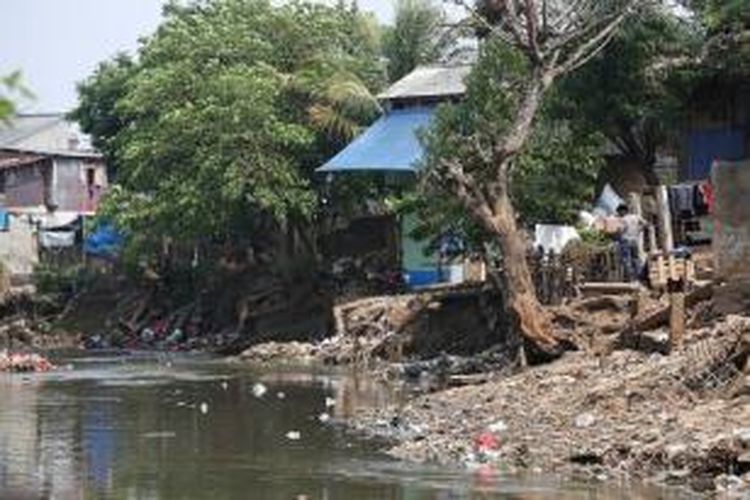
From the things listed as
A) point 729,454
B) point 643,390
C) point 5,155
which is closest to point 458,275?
point 643,390

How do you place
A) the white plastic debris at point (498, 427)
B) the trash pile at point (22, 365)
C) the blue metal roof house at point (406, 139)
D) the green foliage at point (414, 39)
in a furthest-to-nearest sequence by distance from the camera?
the green foliage at point (414, 39)
the blue metal roof house at point (406, 139)
the trash pile at point (22, 365)
the white plastic debris at point (498, 427)

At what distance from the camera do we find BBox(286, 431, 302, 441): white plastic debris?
57.9ft

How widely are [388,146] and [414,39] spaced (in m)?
8.04

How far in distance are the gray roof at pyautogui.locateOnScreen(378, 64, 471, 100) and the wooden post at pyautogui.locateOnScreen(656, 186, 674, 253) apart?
13.4m

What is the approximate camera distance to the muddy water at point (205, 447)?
1344cm

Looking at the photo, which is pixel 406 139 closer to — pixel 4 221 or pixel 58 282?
pixel 58 282

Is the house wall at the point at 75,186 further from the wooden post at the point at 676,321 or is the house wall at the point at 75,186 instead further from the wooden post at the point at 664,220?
the wooden post at the point at 676,321

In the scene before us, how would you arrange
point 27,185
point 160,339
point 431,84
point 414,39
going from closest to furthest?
point 431,84 < point 160,339 < point 414,39 < point 27,185

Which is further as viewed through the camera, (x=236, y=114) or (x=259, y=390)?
(x=236, y=114)

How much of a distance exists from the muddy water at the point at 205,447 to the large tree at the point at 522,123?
2.89 meters

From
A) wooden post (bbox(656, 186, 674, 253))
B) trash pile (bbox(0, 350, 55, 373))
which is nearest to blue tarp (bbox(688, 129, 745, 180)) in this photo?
wooden post (bbox(656, 186, 674, 253))

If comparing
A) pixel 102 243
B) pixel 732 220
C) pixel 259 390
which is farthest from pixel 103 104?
pixel 732 220

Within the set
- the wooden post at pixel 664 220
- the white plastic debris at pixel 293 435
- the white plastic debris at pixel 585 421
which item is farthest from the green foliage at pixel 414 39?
the white plastic debris at pixel 585 421

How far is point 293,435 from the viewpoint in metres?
17.8
